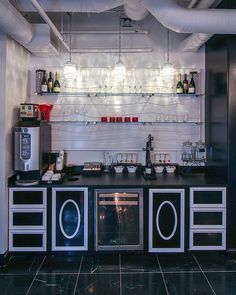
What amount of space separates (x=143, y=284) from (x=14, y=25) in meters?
2.73

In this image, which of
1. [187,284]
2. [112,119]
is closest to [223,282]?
[187,284]

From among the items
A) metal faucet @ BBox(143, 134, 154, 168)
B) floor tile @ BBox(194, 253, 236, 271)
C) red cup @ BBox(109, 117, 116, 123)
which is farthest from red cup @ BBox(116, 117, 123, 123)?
floor tile @ BBox(194, 253, 236, 271)

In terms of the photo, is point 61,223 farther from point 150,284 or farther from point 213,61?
point 213,61

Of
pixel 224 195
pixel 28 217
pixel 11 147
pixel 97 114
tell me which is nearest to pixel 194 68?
pixel 97 114

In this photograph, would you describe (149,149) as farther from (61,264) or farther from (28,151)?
(61,264)

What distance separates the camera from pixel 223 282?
302 cm

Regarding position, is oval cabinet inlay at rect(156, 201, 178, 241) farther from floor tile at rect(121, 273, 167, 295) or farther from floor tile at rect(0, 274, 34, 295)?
floor tile at rect(0, 274, 34, 295)

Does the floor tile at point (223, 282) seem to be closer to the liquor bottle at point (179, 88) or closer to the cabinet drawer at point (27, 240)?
the cabinet drawer at point (27, 240)

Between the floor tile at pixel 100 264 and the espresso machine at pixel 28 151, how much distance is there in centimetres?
105

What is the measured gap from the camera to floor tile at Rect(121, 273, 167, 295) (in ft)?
9.34

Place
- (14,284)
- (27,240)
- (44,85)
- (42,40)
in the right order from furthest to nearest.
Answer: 1. (44,85)
2. (42,40)
3. (27,240)
4. (14,284)

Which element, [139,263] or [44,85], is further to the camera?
[44,85]

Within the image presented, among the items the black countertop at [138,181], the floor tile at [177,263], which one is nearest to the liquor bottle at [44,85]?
the black countertop at [138,181]

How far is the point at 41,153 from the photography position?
3.73m
